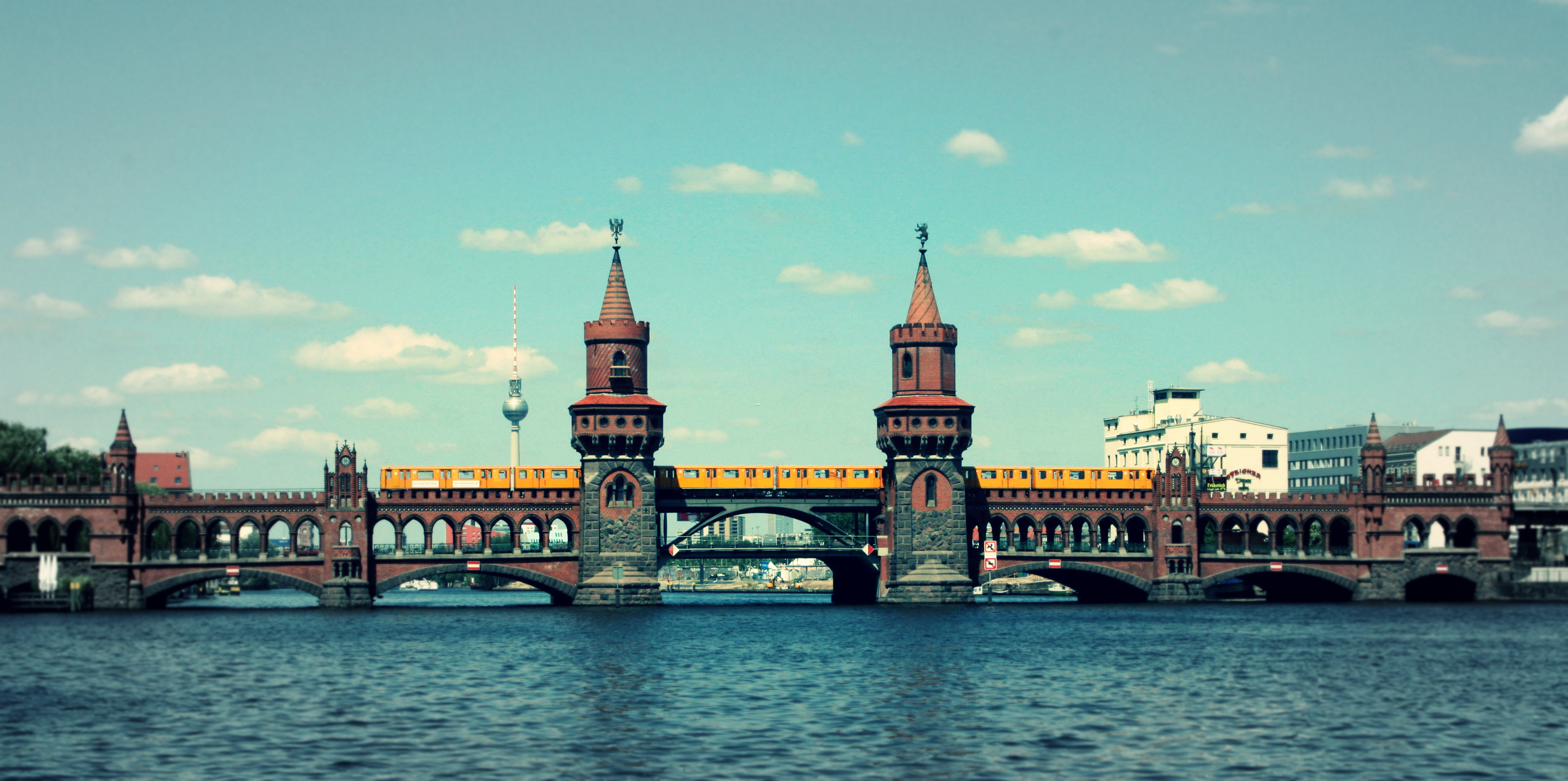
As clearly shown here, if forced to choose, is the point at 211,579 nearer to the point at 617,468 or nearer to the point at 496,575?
the point at 496,575

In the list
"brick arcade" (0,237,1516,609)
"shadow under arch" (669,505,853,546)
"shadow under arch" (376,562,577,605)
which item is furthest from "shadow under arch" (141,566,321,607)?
"shadow under arch" (669,505,853,546)

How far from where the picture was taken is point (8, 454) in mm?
140625

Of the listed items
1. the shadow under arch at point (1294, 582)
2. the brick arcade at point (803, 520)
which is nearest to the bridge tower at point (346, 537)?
the brick arcade at point (803, 520)

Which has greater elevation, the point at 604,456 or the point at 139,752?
the point at 604,456

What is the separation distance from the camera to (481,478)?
134 metres

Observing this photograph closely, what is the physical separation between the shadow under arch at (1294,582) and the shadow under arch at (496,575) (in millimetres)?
52617

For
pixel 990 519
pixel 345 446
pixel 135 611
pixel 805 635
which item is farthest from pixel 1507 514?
pixel 135 611

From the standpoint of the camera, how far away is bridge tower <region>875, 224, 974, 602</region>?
436 feet

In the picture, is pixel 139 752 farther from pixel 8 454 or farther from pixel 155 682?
pixel 8 454

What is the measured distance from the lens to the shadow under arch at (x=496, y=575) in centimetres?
12875

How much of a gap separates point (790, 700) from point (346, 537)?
71.8 m

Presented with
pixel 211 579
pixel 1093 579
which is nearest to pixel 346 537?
pixel 211 579

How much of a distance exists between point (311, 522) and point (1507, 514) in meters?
98.9

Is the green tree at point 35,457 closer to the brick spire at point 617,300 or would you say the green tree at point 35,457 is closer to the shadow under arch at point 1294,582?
the brick spire at point 617,300
